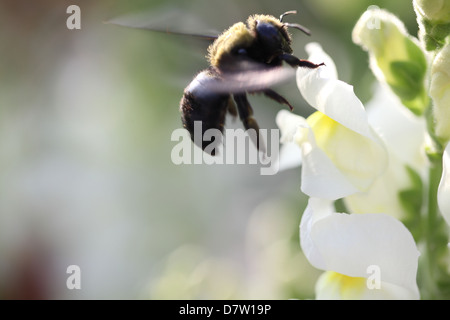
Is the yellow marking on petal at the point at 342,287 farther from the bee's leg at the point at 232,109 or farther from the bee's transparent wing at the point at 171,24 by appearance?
the bee's transparent wing at the point at 171,24

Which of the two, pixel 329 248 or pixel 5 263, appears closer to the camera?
pixel 329 248

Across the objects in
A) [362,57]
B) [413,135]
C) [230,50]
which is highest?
[362,57]

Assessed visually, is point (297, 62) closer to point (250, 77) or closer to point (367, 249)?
point (250, 77)

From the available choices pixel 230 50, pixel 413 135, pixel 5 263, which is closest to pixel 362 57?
pixel 413 135

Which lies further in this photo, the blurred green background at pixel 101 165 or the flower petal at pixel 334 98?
the blurred green background at pixel 101 165

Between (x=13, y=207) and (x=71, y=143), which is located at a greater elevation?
(x=71, y=143)

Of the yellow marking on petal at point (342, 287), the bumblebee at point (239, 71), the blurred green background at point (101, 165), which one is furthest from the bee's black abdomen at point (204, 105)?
the blurred green background at point (101, 165)
